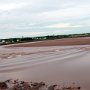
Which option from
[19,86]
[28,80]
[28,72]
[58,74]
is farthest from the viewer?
[28,72]

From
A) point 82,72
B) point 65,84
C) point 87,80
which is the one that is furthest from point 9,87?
point 82,72

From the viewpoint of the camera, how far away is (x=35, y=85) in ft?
38.2

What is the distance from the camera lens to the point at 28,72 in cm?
1569

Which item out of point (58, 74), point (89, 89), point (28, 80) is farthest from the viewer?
point (58, 74)

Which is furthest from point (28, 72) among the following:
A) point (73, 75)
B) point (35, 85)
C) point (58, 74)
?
point (35, 85)

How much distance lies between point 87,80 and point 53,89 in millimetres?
2086

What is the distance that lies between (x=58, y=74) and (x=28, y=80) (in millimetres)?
1863

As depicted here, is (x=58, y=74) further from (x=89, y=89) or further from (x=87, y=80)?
(x=89, y=89)

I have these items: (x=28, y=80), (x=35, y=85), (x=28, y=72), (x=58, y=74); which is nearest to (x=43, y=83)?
(x=35, y=85)

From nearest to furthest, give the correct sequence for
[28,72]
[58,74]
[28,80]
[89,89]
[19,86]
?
[89,89] < [19,86] < [28,80] < [58,74] < [28,72]

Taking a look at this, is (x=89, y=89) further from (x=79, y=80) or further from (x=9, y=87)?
(x=9, y=87)

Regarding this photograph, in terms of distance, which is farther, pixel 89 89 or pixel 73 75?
pixel 73 75

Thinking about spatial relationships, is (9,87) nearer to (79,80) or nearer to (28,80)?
(28,80)

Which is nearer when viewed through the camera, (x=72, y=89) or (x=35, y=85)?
(x=72, y=89)
